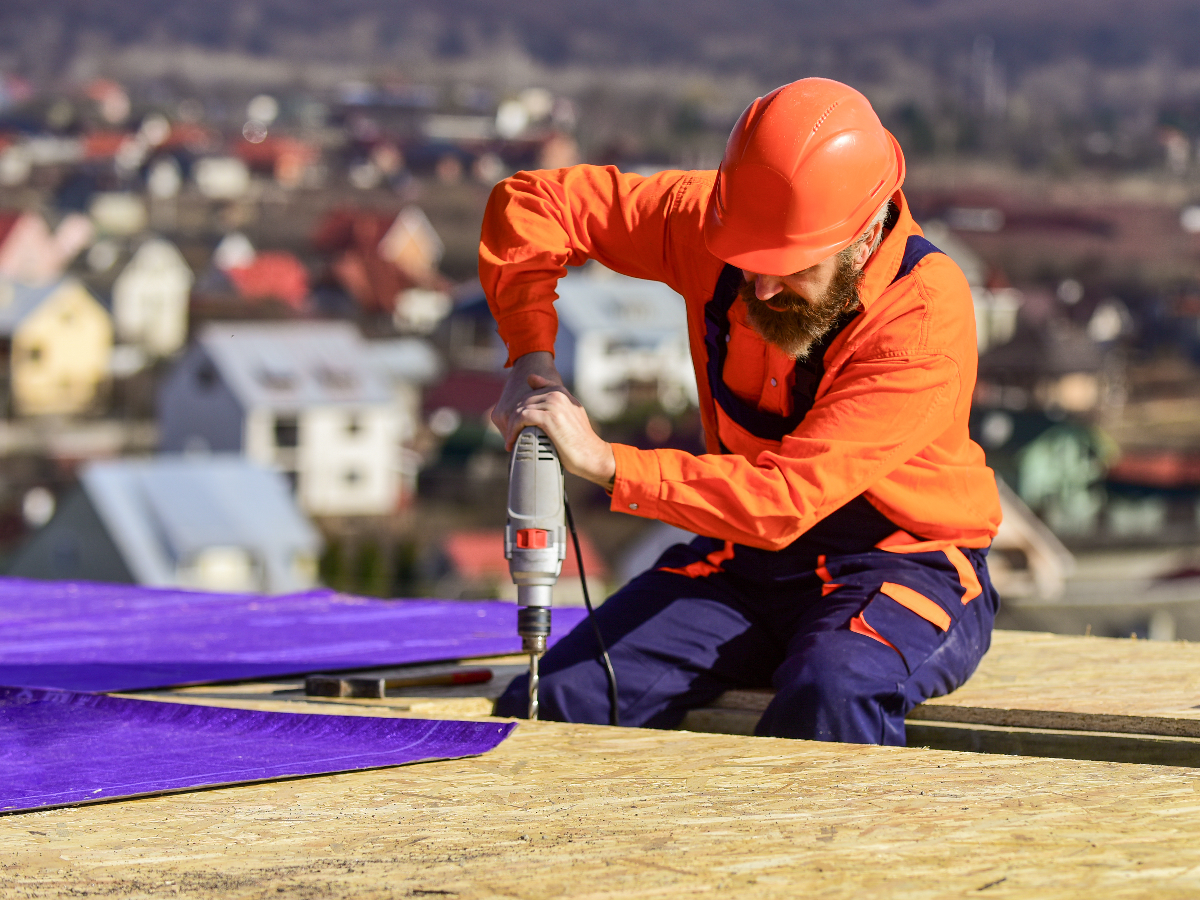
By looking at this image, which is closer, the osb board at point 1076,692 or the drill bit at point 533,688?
the osb board at point 1076,692

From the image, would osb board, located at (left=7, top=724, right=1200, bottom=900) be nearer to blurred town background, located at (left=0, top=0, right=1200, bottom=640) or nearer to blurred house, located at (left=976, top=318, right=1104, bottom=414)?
blurred town background, located at (left=0, top=0, right=1200, bottom=640)

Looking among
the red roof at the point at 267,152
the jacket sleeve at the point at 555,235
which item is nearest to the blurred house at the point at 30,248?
the red roof at the point at 267,152

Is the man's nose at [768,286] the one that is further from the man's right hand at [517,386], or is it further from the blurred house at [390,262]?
the blurred house at [390,262]

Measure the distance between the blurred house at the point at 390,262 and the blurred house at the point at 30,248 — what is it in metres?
14.1

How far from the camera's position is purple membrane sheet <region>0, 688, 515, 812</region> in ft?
9.46

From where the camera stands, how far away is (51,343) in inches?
2462

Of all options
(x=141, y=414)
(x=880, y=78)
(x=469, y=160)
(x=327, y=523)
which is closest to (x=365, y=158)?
(x=469, y=160)

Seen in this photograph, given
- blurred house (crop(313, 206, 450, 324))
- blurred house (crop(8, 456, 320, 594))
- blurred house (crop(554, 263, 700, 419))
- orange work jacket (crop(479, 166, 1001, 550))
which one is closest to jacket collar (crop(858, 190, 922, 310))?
orange work jacket (crop(479, 166, 1001, 550))

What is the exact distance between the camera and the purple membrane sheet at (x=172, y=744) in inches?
114

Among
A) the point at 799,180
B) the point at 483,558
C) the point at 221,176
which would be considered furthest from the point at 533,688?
the point at 221,176

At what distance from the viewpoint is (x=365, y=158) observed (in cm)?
12788

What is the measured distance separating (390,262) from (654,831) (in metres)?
81.8

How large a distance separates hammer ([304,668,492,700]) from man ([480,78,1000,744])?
309 millimetres

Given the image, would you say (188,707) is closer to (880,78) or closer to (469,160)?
(469,160)
